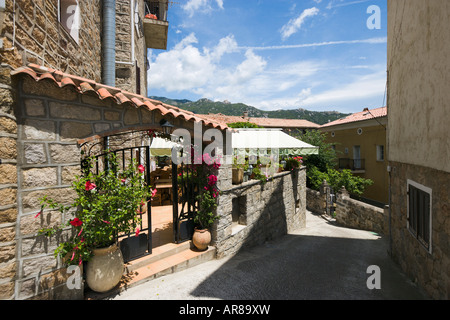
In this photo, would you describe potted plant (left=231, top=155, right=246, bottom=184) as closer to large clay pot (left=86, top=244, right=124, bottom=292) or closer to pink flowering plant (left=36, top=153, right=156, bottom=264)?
pink flowering plant (left=36, top=153, right=156, bottom=264)

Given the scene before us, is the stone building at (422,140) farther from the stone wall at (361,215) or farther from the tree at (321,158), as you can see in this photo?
the tree at (321,158)

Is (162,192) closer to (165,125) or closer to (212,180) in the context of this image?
(212,180)

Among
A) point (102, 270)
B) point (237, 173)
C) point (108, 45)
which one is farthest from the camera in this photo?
point (108, 45)

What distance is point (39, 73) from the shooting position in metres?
2.92

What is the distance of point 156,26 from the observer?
10.0 m

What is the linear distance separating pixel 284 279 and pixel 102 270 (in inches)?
140

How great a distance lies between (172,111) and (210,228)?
3.16 meters

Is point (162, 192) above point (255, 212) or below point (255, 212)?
above

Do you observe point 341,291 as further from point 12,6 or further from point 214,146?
point 12,6

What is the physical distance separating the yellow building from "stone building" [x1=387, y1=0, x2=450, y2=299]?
611 inches

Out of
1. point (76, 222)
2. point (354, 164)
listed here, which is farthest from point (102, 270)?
point (354, 164)

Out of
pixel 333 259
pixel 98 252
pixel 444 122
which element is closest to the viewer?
pixel 444 122

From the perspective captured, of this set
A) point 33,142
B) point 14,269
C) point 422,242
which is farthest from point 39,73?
point 422,242

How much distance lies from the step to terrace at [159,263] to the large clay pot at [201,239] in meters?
0.14
